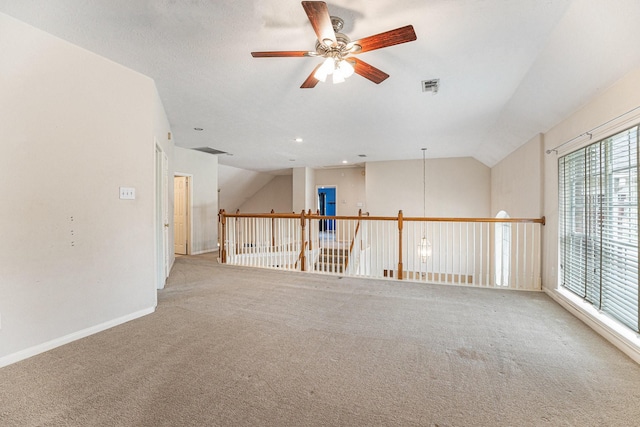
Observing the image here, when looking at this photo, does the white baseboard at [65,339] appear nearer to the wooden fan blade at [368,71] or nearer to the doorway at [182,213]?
the wooden fan blade at [368,71]

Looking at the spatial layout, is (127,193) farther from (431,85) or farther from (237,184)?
(237,184)

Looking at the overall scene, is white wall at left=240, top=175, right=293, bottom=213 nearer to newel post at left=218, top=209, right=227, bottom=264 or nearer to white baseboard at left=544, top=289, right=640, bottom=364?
newel post at left=218, top=209, right=227, bottom=264

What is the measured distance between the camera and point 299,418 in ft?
4.97

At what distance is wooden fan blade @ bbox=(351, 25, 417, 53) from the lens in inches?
68.7

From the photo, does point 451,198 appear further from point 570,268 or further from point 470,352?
point 470,352

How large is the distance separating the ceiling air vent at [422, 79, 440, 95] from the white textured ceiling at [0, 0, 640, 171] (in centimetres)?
6

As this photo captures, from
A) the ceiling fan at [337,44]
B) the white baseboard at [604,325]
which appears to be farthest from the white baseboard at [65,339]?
the white baseboard at [604,325]

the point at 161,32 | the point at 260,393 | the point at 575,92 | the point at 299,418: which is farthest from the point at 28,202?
the point at 575,92

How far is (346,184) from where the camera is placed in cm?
973

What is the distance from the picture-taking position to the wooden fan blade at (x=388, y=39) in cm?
175

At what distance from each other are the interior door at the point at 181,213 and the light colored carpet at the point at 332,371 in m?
3.61

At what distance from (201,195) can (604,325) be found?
22.6 ft

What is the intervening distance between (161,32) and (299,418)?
9.37 ft

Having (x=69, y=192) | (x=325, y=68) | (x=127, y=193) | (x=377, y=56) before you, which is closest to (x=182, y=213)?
(x=127, y=193)
